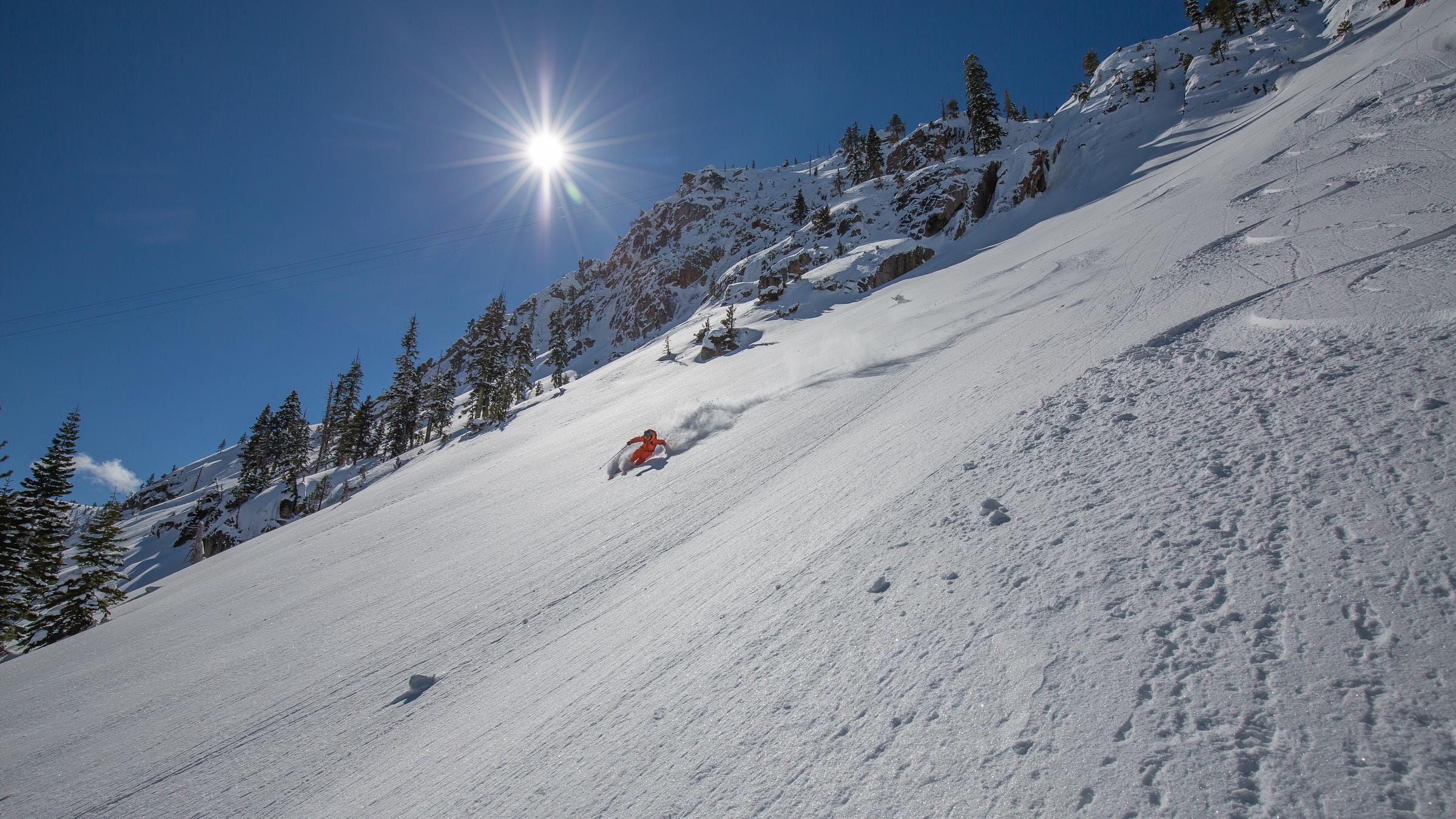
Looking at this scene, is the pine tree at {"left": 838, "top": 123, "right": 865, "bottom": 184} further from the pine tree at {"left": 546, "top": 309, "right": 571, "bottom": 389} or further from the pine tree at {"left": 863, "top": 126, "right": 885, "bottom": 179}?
the pine tree at {"left": 546, "top": 309, "right": 571, "bottom": 389}

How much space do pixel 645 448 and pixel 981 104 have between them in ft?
201

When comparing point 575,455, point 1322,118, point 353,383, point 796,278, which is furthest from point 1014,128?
point 353,383

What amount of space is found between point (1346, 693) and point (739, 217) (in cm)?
12551

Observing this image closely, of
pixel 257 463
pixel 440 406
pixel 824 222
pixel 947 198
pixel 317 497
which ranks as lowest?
pixel 317 497

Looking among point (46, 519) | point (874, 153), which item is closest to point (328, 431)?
point (46, 519)

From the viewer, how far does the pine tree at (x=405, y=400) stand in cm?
4975

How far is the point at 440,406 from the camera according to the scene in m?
49.3

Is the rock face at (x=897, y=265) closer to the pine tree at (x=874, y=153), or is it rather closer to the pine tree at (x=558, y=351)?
the pine tree at (x=558, y=351)

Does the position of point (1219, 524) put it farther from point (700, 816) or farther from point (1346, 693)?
point (700, 816)

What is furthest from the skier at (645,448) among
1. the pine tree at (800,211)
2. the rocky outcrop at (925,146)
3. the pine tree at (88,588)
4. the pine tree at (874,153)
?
the pine tree at (800,211)

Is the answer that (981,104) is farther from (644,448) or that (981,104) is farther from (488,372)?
(644,448)

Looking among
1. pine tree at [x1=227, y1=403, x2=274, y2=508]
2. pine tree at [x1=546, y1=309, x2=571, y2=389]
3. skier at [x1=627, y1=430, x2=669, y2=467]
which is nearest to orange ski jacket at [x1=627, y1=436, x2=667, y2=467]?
skier at [x1=627, y1=430, x2=669, y2=467]

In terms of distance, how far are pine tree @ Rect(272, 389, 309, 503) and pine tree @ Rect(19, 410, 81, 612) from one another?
108ft

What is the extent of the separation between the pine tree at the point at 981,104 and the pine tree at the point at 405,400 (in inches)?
2485
